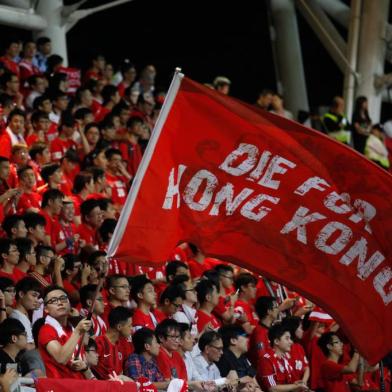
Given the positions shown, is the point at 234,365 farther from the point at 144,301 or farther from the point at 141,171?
the point at 141,171

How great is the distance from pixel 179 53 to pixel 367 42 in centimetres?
582

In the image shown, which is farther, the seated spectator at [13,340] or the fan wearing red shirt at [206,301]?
the fan wearing red shirt at [206,301]

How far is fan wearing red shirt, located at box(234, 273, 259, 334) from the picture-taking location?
13172 millimetres

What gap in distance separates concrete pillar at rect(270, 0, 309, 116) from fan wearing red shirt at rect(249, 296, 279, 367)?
29.1 feet

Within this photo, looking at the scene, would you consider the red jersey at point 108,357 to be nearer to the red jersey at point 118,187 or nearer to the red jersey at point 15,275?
the red jersey at point 15,275

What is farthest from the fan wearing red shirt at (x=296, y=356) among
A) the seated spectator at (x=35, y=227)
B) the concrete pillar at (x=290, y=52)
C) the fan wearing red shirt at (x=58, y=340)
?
the concrete pillar at (x=290, y=52)

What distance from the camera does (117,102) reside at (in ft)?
59.8

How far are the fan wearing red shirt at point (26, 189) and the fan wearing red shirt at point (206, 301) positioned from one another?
1703 millimetres

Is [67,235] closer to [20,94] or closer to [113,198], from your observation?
[113,198]

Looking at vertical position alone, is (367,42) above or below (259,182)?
above

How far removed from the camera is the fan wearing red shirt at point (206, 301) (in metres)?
12.7

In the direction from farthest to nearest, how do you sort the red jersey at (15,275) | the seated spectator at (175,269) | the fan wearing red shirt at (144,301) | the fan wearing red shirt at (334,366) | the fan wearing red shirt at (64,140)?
the fan wearing red shirt at (64,140)
the seated spectator at (175,269)
the fan wearing red shirt at (334,366)
the fan wearing red shirt at (144,301)
the red jersey at (15,275)

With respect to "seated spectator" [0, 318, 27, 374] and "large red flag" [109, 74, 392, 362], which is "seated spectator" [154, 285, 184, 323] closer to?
"seated spectator" [0, 318, 27, 374]

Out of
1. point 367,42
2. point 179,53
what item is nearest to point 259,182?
point 367,42
